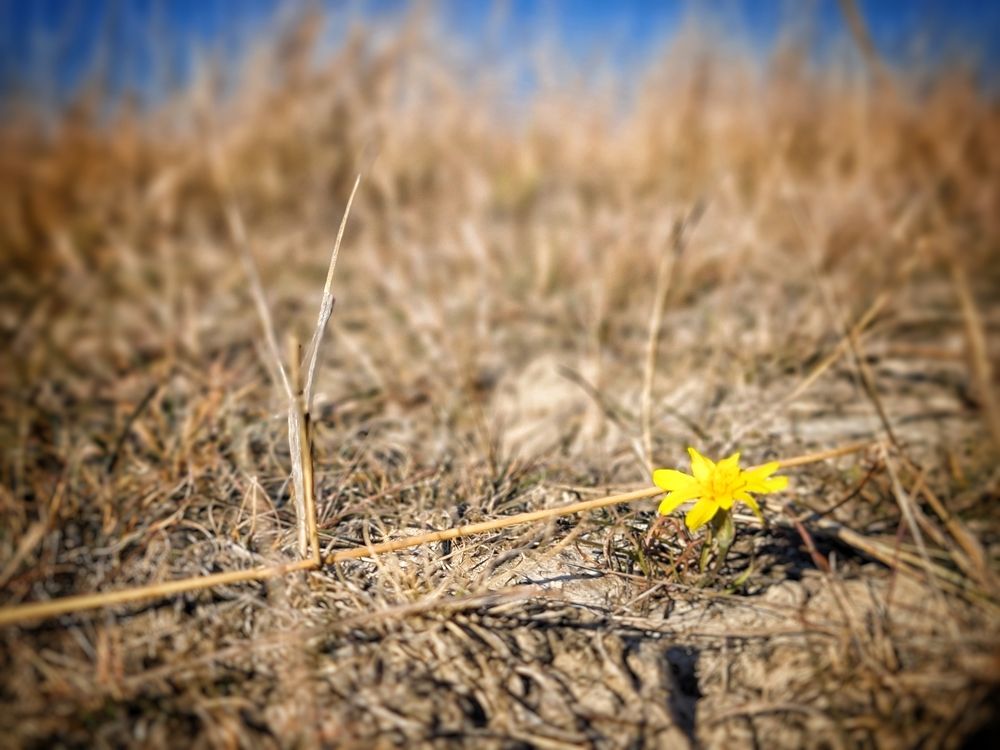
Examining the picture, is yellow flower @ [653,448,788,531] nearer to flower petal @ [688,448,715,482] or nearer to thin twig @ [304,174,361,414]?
flower petal @ [688,448,715,482]

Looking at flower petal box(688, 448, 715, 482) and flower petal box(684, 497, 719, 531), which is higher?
flower petal box(688, 448, 715, 482)

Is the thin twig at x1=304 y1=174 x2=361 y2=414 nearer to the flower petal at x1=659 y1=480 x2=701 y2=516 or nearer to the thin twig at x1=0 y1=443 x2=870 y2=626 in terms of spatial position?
the thin twig at x1=0 y1=443 x2=870 y2=626

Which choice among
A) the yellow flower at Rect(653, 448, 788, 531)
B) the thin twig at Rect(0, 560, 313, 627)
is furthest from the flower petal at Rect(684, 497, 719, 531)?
the thin twig at Rect(0, 560, 313, 627)

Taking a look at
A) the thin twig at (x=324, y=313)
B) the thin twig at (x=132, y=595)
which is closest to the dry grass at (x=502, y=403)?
the thin twig at (x=132, y=595)

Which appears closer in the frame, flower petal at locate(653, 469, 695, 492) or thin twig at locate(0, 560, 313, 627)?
thin twig at locate(0, 560, 313, 627)

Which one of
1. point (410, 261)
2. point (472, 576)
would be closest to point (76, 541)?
point (472, 576)

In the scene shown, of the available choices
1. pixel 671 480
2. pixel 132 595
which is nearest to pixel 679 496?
pixel 671 480
